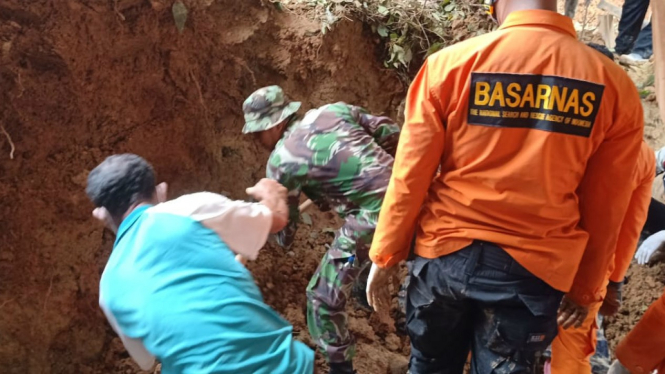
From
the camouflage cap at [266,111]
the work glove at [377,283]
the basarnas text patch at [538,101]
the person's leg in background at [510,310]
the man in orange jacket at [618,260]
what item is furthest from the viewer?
the camouflage cap at [266,111]

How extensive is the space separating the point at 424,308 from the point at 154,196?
3.43ft

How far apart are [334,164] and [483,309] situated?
106cm

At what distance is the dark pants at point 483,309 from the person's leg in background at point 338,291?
65 centimetres

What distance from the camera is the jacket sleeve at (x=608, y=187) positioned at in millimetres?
1694

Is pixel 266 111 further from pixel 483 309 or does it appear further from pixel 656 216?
pixel 656 216

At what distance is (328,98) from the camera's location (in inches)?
159

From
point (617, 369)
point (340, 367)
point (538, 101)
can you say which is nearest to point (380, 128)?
point (340, 367)

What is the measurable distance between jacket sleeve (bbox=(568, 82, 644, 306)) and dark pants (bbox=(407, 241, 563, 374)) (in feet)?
0.57

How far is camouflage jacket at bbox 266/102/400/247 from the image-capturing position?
2.61 meters

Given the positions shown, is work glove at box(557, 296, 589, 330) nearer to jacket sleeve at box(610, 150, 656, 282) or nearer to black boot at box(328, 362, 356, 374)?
jacket sleeve at box(610, 150, 656, 282)

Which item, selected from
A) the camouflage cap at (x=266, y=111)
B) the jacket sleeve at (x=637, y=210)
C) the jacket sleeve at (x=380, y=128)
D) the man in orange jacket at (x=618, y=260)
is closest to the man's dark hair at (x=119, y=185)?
the camouflage cap at (x=266, y=111)

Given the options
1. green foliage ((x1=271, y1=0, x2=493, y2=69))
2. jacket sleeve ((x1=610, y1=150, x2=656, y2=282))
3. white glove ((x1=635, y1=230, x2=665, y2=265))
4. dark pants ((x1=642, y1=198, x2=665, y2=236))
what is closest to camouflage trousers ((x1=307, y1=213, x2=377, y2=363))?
jacket sleeve ((x1=610, y1=150, x2=656, y2=282))

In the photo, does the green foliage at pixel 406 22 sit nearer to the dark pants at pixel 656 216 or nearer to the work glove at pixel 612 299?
the dark pants at pixel 656 216

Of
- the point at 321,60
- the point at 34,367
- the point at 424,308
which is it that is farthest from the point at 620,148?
the point at 34,367
